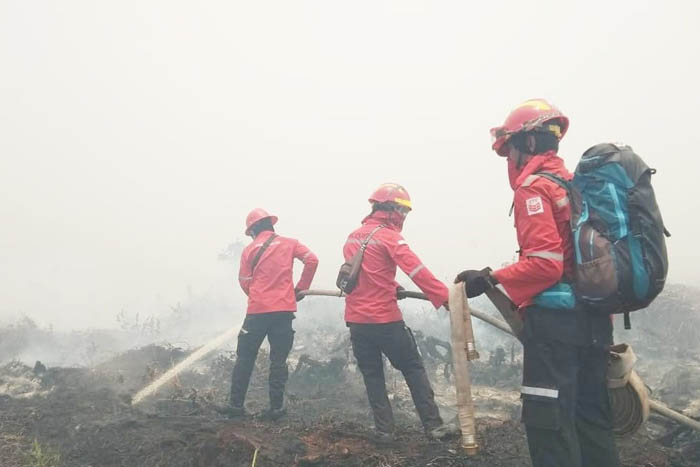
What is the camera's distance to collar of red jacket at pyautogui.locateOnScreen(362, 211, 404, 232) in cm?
540

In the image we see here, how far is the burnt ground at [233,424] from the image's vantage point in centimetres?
400

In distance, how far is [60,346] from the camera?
39.0 feet

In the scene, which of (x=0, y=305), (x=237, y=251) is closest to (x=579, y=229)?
(x=237, y=251)

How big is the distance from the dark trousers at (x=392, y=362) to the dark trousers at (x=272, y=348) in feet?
4.90

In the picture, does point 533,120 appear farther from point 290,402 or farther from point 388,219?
point 290,402

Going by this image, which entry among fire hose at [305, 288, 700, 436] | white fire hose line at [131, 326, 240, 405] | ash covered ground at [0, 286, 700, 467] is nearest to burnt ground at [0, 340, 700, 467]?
ash covered ground at [0, 286, 700, 467]

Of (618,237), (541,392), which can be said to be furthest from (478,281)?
(618,237)

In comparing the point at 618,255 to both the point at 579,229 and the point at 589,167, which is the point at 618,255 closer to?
the point at 579,229

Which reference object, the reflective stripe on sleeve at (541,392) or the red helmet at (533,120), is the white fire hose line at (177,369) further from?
the red helmet at (533,120)

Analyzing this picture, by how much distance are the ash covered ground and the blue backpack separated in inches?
73.7

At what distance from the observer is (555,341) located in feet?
9.02

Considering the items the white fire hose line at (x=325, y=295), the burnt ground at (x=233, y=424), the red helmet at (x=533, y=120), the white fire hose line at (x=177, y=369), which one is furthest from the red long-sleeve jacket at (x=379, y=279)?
the white fire hose line at (x=177, y=369)

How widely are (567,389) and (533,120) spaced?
1673 mm

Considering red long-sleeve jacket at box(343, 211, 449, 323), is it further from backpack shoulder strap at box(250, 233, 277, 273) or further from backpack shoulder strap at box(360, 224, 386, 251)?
backpack shoulder strap at box(250, 233, 277, 273)
